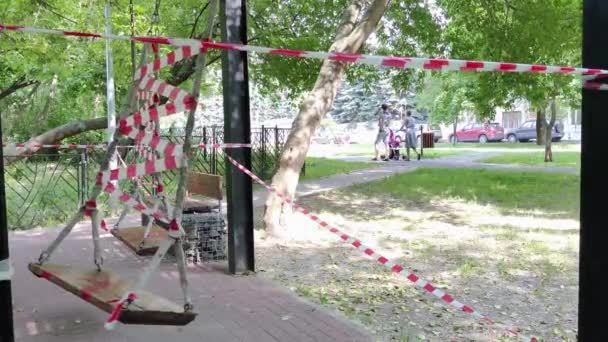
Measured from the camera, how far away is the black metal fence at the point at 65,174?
392 inches

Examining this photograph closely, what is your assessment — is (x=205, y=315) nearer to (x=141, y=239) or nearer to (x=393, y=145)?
(x=141, y=239)

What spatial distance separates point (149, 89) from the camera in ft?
14.3

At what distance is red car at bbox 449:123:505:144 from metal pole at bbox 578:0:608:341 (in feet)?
124

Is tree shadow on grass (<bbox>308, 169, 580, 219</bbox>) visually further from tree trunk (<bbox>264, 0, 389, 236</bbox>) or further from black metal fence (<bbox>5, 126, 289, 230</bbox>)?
black metal fence (<bbox>5, 126, 289, 230</bbox>)

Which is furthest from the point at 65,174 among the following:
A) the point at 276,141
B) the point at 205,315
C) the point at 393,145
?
the point at 393,145

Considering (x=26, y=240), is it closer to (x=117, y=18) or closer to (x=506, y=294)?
(x=117, y=18)

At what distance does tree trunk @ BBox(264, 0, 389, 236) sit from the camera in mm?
8289

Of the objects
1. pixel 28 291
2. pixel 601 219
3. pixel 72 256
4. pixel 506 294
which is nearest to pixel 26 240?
pixel 72 256

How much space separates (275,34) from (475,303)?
32.8 feet

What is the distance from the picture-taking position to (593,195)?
2.61 metres

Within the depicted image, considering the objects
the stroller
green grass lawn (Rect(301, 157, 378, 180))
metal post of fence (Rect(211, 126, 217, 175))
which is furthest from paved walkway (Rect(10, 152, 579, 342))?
the stroller

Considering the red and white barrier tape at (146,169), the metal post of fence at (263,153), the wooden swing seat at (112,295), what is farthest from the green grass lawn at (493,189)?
the wooden swing seat at (112,295)

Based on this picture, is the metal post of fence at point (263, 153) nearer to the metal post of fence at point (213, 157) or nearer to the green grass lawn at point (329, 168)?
the green grass lawn at point (329, 168)

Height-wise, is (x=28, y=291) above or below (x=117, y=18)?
below
